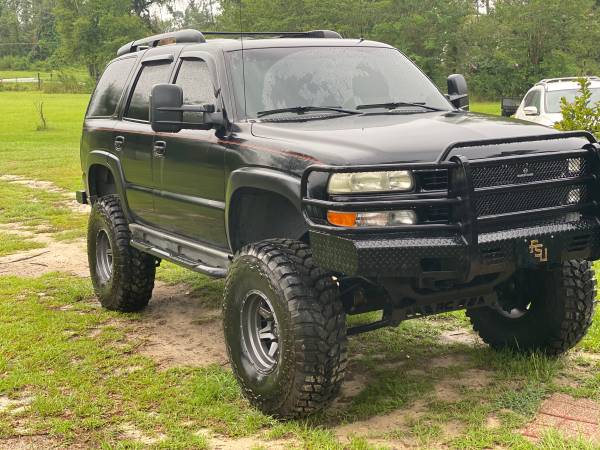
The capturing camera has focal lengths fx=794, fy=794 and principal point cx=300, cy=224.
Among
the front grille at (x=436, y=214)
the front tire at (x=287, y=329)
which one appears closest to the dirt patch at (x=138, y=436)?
the front tire at (x=287, y=329)

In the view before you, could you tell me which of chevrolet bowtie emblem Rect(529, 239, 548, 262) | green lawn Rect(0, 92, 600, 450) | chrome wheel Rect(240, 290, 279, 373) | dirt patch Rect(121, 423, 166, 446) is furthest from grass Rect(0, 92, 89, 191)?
chevrolet bowtie emblem Rect(529, 239, 548, 262)

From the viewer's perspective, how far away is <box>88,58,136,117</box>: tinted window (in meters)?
6.56

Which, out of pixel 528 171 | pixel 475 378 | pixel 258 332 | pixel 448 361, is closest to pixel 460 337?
pixel 448 361

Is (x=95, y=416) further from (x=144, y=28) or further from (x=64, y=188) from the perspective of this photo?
(x=144, y=28)

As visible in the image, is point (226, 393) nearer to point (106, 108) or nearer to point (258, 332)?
point (258, 332)

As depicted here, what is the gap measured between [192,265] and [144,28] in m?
72.0

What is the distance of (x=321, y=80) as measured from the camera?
5.03 m

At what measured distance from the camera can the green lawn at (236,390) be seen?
4051 mm

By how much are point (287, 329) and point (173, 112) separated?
63.7 inches

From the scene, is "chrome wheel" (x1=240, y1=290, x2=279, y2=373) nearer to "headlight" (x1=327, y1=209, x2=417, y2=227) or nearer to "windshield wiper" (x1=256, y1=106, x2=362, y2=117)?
"headlight" (x1=327, y1=209, x2=417, y2=227)

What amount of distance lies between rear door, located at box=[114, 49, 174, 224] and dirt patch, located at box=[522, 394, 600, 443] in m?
3.02

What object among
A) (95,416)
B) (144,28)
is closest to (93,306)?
(95,416)

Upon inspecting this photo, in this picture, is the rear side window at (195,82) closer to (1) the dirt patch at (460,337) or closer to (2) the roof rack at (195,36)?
(2) the roof rack at (195,36)

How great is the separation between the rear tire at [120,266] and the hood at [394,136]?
215cm
